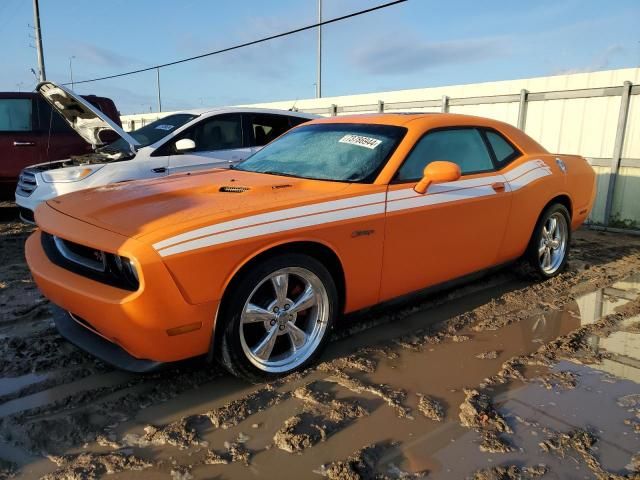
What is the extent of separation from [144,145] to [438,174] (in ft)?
12.7

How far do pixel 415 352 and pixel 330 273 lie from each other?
0.84m

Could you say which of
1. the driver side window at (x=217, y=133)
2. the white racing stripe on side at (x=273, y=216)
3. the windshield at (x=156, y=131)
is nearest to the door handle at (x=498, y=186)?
the white racing stripe on side at (x=273, y=216)

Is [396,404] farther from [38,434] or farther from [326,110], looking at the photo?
[326,110]

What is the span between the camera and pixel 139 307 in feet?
7.95

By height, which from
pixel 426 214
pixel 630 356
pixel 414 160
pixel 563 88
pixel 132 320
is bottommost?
pixel 630 356

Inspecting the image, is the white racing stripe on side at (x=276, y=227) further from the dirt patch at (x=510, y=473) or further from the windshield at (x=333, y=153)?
the dirt patch at (x=510, y=473)

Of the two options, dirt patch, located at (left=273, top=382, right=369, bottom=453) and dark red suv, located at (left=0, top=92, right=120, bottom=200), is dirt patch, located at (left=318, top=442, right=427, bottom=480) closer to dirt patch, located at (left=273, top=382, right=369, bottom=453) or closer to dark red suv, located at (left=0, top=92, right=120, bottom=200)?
dirt patch, located at (left=273, top=382, right=369, bottom=453)

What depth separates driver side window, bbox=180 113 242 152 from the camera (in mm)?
6180

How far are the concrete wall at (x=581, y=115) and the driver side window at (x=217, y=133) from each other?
507 centimetres

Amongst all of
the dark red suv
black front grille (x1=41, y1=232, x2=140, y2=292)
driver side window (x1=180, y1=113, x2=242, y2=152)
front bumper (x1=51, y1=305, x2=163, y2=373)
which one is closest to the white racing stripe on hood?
black front grille (x1=41, y1=232, x2=140, y2=292)

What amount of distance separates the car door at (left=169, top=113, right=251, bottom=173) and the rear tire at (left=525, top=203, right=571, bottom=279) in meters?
3.58

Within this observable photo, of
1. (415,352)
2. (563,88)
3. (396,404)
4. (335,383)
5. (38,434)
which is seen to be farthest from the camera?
(563,88)

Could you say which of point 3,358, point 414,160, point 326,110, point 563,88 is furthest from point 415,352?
point 326,110

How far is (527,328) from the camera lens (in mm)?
3898
